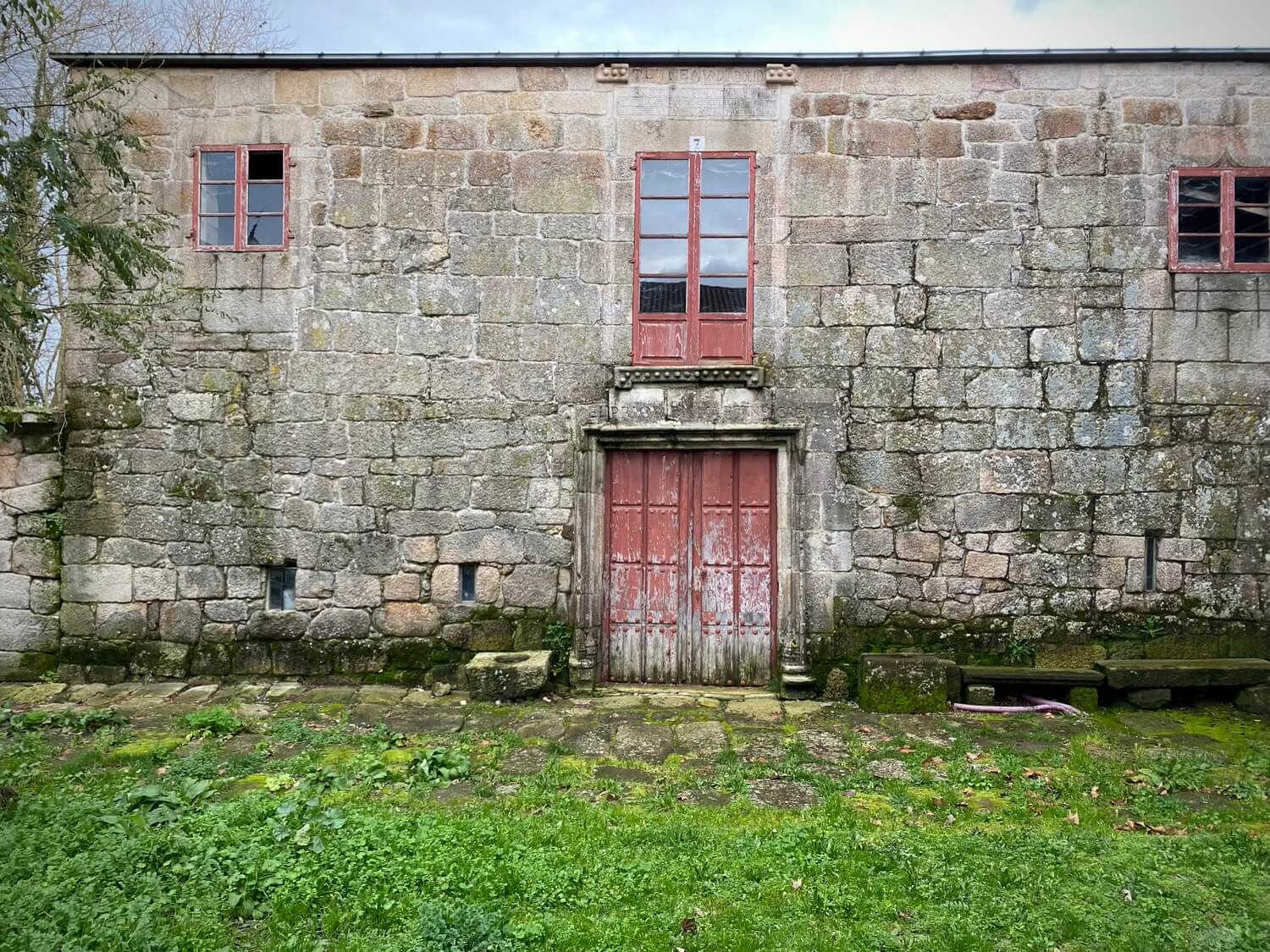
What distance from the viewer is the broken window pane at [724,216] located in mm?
6773

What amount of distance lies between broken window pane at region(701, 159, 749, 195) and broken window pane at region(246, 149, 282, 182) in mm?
3539

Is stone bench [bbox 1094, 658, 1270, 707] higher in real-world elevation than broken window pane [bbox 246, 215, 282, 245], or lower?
lower

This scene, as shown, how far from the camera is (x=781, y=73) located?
6672 mm

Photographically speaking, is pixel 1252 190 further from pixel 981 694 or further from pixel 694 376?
pixel 694 376

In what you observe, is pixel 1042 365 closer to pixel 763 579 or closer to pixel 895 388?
pixel 895 388

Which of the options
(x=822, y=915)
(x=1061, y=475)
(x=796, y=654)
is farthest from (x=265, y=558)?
(x=1061, y=475)

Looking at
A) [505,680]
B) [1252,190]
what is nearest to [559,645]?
[505,680]

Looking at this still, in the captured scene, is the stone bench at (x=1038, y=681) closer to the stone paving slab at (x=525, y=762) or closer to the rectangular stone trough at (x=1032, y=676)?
the rectangular stone trough at (x=1032, y=676)

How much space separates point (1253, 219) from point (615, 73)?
17.4 ft

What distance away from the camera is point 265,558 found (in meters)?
6.80

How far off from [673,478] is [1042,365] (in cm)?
310

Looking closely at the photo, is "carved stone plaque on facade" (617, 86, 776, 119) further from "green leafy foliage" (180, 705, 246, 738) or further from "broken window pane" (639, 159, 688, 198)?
"green leafy foliage" (180, 705, 246, 738)

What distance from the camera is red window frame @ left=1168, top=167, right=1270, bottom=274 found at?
657 cm

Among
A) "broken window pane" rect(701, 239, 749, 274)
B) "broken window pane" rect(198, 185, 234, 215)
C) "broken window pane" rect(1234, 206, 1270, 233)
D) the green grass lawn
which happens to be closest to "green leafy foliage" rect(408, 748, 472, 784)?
the green grass lawn
